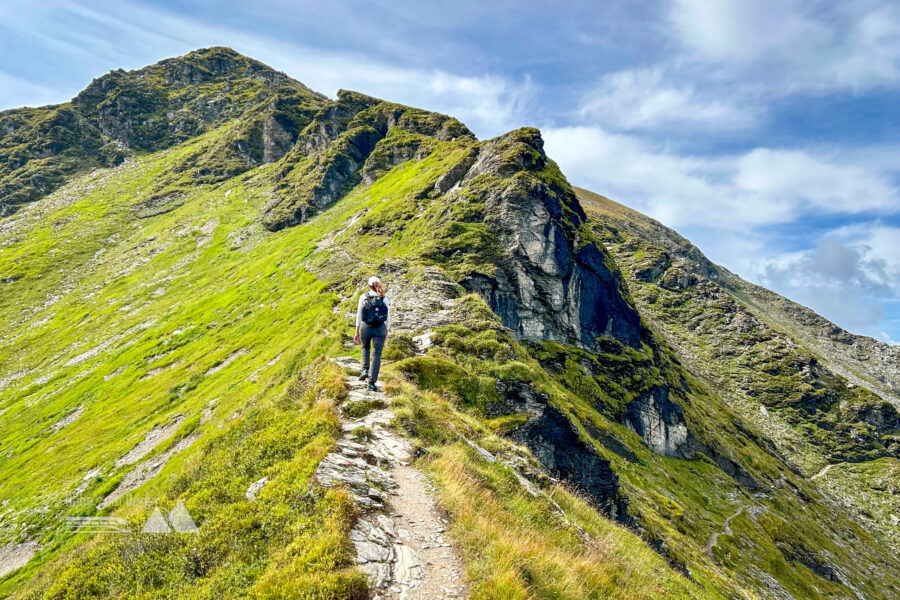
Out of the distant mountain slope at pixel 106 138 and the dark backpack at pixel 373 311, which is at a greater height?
the distant mountain slope at pixel 106 138

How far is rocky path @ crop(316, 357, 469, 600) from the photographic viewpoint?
723 cm

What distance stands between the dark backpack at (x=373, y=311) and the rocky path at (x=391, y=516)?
11.4 ft

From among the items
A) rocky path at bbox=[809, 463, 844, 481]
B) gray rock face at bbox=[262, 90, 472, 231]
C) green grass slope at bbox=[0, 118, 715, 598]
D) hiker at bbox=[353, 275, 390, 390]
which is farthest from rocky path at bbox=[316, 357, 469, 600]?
rocky path at bbox=[809, 463, 844, 481]

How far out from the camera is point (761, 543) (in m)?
73.6

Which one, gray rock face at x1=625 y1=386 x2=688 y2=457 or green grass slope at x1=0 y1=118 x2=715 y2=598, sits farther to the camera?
gray rock face at x1=625 y1=386 x2=688 y2=457

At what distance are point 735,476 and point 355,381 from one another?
4313 inches

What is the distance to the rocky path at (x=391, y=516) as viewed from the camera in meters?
7.23

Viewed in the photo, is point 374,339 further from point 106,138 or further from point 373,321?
point 106,138

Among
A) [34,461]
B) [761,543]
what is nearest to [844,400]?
[761,543]

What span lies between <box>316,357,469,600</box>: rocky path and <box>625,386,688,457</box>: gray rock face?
73.9m

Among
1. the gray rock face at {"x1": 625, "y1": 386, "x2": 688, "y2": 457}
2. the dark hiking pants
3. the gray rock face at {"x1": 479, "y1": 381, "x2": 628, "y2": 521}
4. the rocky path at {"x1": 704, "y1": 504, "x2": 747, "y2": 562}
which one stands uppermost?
the dark hiking pants

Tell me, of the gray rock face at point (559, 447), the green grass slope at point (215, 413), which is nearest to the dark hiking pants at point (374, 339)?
the green grass slope at point (215, 413)

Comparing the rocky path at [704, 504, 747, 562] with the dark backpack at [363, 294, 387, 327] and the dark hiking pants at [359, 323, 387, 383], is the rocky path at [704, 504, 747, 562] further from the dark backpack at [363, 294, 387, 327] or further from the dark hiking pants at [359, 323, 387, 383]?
the dark backpack at [363, 294, 387, 327]

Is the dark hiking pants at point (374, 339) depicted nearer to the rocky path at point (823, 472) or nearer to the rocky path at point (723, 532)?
the rocky path at point (723, 532)
